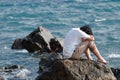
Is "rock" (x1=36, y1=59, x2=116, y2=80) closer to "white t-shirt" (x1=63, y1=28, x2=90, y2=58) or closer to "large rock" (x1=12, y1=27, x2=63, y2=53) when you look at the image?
"white t-shirt" (x1=63, y1=28, x2=90, y2=58)

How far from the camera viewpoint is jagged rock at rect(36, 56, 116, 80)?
16.4 m

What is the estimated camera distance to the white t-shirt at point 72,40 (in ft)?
56.7

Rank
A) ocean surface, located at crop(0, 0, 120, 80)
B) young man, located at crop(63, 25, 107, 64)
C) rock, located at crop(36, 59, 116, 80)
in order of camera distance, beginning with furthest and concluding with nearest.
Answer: ocean surface, located at crop(0, 0, 120, 80)
young man, located at crop(63, 25, 107, 64)
rock, located at crop(36, 59, 116, 80)

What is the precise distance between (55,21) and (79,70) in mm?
25973

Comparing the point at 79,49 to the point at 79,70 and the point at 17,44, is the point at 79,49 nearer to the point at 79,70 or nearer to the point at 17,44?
the point at 79,70

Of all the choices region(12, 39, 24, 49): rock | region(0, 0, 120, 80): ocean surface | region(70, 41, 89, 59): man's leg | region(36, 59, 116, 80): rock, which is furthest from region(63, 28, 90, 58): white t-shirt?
region(12, 39, 24, 49): rock

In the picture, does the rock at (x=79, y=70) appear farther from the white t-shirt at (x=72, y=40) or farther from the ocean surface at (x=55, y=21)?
the ocean surface at (x=55, y=21)

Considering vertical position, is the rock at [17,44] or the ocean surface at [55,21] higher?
the rock at [17,44]

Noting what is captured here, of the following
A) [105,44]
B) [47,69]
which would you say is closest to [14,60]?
[105,44]

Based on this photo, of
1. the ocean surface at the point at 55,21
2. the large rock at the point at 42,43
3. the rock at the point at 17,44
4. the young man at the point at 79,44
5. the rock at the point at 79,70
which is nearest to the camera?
the rock at the point at 79,70

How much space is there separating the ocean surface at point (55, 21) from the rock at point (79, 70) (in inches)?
211

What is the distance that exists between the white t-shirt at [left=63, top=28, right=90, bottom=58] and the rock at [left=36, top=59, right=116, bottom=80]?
0.86 m

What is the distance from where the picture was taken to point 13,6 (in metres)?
54.4

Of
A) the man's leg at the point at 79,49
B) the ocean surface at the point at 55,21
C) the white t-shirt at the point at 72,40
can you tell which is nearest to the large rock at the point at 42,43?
the ocean surface at the point at 55,21
